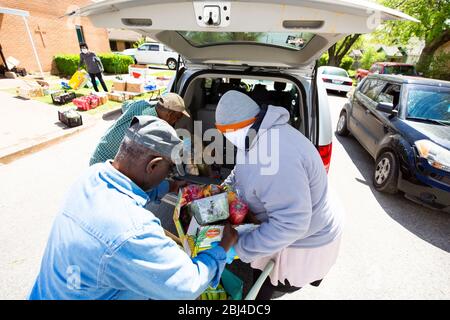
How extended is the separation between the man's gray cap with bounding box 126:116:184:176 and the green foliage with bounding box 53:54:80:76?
51.4 ft

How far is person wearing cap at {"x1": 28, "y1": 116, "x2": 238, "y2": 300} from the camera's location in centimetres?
96

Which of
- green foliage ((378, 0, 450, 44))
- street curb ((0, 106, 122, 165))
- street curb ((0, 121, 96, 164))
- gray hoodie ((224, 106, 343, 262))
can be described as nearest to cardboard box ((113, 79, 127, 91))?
street curb ((0, 106, 122, 165))

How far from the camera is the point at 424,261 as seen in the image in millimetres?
2762

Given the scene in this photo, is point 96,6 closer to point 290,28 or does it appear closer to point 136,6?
point 136,6

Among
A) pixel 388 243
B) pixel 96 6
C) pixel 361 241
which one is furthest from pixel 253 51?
pixel 388 243

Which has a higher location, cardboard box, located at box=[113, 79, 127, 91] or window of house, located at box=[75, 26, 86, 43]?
window of house, located at box=[75, 26, 86, 43]

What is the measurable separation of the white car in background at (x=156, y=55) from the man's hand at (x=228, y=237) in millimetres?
19241

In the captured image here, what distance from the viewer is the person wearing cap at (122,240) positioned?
3.16ft

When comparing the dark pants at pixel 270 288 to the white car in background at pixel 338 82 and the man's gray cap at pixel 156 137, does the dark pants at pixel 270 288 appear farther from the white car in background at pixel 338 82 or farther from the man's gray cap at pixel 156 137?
→ the white car in background at pixel 338 82

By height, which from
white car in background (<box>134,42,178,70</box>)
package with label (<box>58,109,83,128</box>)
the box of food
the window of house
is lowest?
package with label (<box>58,109,83,128</box>)

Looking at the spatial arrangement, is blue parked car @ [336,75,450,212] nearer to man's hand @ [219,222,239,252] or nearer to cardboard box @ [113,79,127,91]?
man's hand @ [219,222,239,252]

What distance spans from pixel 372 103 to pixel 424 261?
3319 millimetres

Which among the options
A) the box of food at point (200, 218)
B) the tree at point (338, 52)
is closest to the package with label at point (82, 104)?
the box of food at point (200, 218)

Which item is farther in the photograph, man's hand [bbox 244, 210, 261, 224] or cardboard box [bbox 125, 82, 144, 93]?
cardboard box [bbox 125, 82, 144, 93]
